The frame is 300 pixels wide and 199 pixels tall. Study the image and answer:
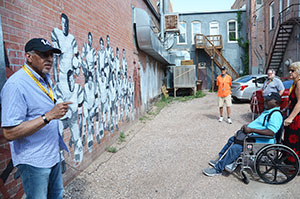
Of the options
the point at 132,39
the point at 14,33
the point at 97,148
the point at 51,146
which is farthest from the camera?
the point at 132,39

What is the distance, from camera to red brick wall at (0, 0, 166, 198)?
2.47 metres

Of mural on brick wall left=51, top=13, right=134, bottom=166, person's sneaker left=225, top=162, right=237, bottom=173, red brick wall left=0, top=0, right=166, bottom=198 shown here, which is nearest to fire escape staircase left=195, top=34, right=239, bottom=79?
red brick wall left=0, top=0, right=166, bottom=198

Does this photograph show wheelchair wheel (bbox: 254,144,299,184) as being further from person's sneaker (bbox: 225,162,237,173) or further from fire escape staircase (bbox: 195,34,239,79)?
fire escape staircase (bbox: 195,34,239,79)

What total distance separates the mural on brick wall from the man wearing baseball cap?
1512mm

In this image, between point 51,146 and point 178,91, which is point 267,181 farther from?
point 178,91

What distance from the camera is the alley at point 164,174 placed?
3400 mm

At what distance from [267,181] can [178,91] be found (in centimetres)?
1553

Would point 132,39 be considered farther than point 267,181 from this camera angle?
Yes

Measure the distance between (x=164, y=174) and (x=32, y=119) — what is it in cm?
282

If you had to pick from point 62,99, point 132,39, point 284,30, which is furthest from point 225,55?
point 62,99

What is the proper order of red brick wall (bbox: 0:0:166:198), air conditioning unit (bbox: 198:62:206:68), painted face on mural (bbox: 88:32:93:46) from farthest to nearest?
air conditioning unit (bbox: 198:62:206:68) → painted face on mural (bbox: 88:32:93:46) → red brick wall (bbox: 0:0:166:198)

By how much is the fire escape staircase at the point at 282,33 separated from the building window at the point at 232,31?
682 centimetres

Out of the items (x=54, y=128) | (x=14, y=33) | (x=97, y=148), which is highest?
(x=14, y=33)

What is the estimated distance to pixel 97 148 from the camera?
4.81 m
